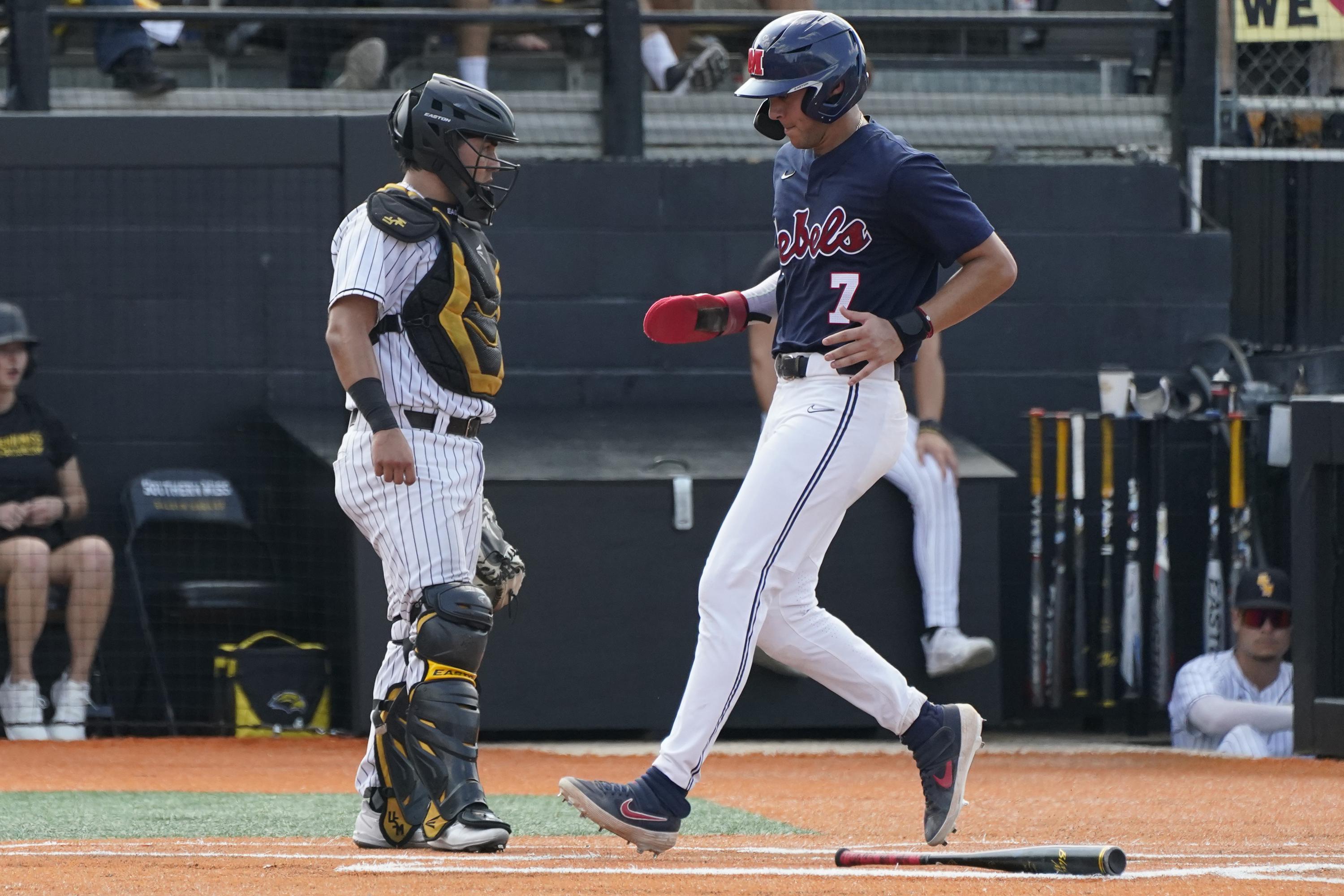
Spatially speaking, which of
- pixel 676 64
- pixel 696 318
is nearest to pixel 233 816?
pixel 696 318

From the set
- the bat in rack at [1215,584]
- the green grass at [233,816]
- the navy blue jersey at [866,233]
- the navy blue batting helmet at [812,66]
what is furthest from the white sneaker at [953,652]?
the navy blue batting helmet at [812,66]

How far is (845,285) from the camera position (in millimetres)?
4164

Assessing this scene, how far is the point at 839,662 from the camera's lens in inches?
167

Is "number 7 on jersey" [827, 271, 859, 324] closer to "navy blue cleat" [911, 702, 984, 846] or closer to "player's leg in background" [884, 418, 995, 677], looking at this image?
"navy blue cleat" [911, 702, 984, 846]

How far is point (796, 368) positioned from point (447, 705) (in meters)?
1.11

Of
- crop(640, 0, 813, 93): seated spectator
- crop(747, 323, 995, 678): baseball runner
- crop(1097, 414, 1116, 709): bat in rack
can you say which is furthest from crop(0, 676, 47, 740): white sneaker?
crop(1097, 414, 1116, 709): bat in rack

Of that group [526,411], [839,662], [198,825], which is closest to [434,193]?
[839,662]

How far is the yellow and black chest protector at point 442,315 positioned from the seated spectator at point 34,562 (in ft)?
13.0

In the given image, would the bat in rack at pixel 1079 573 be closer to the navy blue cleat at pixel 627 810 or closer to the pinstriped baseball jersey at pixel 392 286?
the pinstriped baseball jersey at pixel 392 286

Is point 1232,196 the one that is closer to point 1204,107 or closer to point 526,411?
point 1204,107

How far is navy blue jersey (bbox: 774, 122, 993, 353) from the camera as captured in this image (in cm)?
411

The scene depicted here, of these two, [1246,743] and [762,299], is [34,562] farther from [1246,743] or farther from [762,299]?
[1246,743]

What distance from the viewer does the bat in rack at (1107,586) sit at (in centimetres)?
822

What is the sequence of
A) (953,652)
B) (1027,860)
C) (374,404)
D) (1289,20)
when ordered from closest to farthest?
(1027,860) < (374,404) < (953,652) < (1289,20)
